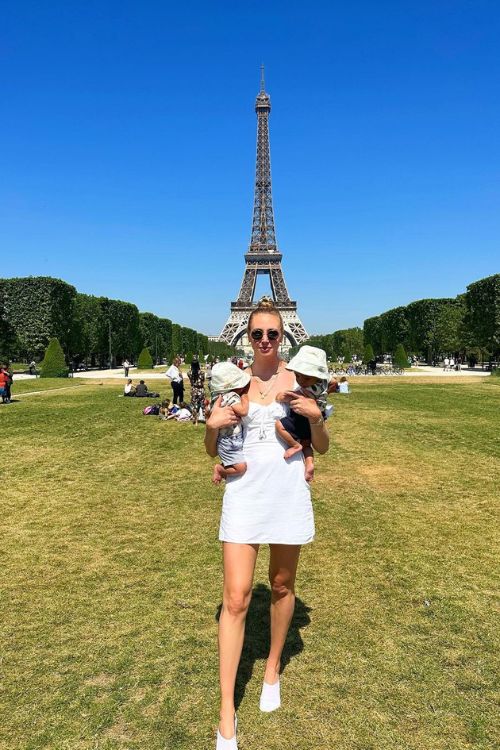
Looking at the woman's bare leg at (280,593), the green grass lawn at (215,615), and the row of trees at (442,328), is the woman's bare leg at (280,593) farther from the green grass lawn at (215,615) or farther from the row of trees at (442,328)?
the row of trees at (442,328)

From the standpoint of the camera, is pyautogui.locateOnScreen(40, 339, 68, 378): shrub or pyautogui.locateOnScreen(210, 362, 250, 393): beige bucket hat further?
pyautogui.locateOnScreen(40, 339, 68, 378): shrub

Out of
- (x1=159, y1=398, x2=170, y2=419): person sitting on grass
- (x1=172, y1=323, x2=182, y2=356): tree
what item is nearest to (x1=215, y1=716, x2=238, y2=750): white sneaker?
(x1=159, y1=398, x2=170, y2=419): person sitting on grass

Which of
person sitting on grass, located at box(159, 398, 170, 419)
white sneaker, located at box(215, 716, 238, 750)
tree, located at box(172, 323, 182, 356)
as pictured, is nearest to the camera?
white sneaker, located at box(215, 716, 238, 750)

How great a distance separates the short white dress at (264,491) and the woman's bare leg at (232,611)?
3.4 inches

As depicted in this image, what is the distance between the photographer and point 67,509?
6699mm

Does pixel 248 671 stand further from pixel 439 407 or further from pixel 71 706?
pixel 439 407

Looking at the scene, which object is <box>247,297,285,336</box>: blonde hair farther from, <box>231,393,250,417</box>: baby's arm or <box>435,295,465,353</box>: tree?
<box>435,295,465,353</box>: tree

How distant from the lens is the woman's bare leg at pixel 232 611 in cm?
271

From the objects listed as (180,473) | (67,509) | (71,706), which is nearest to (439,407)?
(180,473)

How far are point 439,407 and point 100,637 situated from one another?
633 inches

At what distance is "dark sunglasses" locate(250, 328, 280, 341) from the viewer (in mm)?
2875

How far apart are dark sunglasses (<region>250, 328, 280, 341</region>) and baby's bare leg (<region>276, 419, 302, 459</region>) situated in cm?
47

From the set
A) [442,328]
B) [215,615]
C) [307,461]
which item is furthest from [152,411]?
[442,328]

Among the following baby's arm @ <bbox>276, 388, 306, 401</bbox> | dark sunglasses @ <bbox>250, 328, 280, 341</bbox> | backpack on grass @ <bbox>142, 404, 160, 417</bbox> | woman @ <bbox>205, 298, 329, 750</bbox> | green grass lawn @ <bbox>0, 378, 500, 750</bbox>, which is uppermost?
dark sunglasses @ <bbox>250, 328, 280, 341</bbox>
